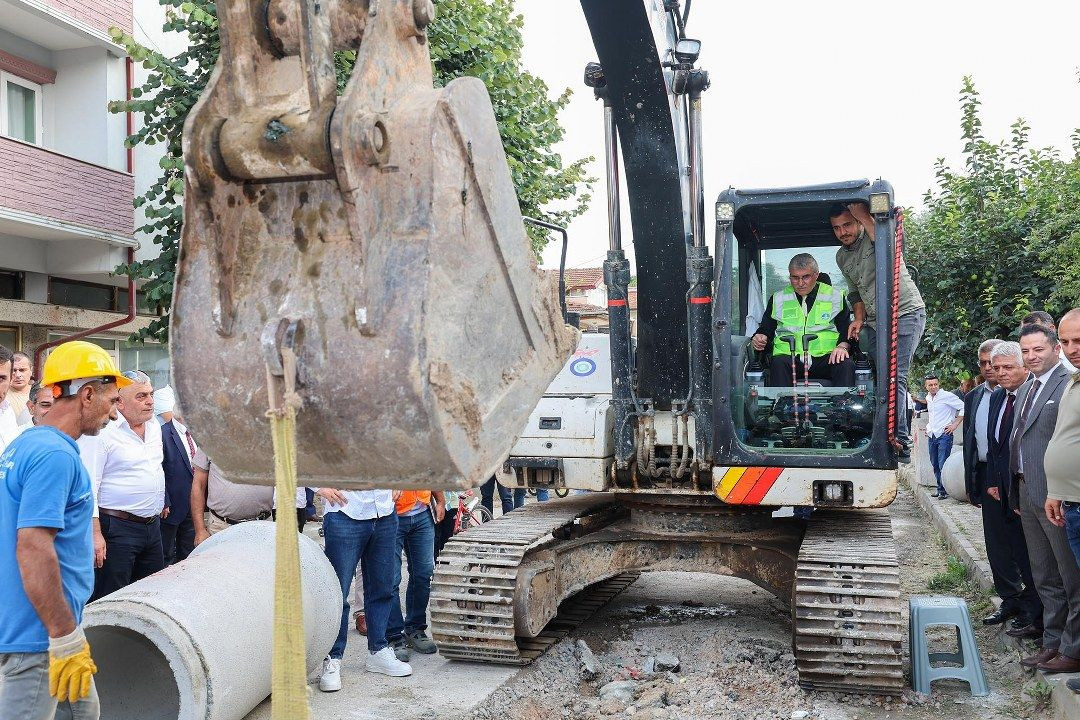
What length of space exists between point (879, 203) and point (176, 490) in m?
4.90

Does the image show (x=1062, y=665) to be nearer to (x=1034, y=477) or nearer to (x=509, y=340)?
(x=1034, y=477)

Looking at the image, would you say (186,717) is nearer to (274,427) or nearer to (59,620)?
(59,620)

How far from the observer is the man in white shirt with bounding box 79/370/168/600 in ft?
19.3

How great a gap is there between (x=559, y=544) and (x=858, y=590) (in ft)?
6.98

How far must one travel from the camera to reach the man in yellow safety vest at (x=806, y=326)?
661 centimetres

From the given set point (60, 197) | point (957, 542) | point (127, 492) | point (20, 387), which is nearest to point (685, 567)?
point (127, 492)

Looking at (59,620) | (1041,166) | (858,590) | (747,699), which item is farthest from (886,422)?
(1041,166)

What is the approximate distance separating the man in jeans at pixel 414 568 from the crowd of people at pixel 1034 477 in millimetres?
3520

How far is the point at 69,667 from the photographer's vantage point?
3.49m

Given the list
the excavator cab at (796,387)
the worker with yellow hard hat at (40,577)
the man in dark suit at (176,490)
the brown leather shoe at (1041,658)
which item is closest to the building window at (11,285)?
the man in dark suit at (176,490)

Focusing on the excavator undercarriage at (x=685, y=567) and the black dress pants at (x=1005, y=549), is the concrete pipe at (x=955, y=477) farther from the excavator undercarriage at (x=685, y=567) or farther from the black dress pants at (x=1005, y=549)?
the excavator undercarriage at (x=685, y=567)

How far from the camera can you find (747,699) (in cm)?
570

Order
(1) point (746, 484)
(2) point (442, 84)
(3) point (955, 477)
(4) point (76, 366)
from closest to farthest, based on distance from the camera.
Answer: (4) point (76, 366)
(1) point (746, 484)
(2) point (442, 84)
(3) point (955, 477)

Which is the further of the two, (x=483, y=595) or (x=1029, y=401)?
(x=483, y=595)
